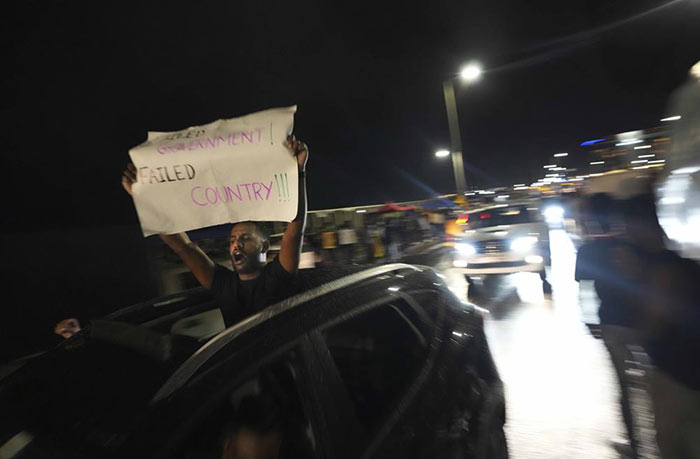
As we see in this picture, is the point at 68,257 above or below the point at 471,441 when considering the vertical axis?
above

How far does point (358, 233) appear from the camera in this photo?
13.1 meters

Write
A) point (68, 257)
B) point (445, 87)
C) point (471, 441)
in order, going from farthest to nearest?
point (445, 87), point (68, 257), point (471, 441)

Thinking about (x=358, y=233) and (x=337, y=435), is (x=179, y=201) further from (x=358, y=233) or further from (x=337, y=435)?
(x=358, y=233)

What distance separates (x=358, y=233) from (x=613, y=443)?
10.3 metres

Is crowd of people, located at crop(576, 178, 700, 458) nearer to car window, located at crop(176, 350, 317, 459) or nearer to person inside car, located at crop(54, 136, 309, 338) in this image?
person inside car, located at crop(54, 136, 309, 338)

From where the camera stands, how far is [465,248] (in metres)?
8.71

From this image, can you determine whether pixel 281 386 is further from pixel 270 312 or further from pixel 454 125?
pixel 454 125

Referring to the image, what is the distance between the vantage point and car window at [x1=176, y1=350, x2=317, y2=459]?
1385mm

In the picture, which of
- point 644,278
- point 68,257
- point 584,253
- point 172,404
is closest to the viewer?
point 172,404

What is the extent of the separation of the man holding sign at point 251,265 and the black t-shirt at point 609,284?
2058mm

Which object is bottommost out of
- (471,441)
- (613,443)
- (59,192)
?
(613,443)

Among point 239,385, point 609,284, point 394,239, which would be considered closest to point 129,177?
point 239,385

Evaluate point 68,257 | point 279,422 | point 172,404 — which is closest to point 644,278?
point 279,422

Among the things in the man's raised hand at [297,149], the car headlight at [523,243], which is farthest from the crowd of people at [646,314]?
the car headlight at [523,243]
